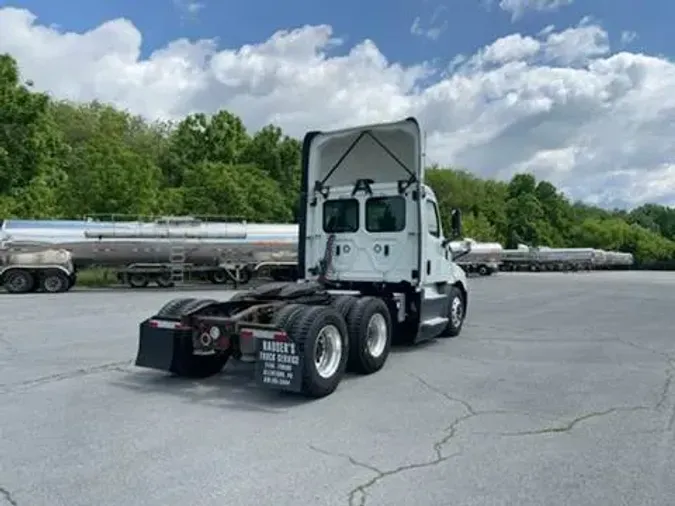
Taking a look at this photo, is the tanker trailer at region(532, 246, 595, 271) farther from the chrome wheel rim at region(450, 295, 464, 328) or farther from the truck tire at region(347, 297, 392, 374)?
the truck tire at region(347, 297, 392, 374)

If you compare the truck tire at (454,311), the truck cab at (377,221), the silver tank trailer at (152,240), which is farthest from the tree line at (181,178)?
the truck cab at (377,221)

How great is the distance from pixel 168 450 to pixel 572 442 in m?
3.41

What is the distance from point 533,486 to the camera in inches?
175

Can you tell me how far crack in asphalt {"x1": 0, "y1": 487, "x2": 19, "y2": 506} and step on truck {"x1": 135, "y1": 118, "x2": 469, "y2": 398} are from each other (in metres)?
2.84

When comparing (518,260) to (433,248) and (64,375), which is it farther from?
(64,375)

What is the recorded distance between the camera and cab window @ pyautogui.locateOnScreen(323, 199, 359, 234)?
34.7 feet

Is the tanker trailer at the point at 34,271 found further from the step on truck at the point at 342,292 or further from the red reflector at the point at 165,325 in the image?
the red reflector at the point at 165,325

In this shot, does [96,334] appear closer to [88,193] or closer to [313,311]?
[313,311]

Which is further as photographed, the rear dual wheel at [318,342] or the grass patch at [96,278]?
the grass patch at [96,278]

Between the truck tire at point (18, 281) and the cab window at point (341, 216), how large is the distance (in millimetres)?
18096

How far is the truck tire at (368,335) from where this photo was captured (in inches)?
312

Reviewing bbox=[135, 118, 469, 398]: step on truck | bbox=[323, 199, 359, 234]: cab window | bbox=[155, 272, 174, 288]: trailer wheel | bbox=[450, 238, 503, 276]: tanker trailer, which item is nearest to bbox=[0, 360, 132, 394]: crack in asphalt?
bbox=[135, 118, 469, 398]: step on truck

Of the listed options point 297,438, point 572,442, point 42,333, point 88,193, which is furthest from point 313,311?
point 88,193

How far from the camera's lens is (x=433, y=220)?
1056cm
